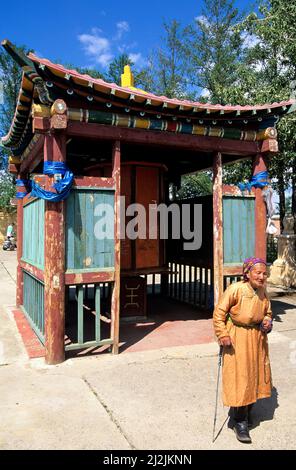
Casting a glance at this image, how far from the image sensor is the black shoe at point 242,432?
11.0ft

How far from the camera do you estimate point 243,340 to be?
346 centimetres

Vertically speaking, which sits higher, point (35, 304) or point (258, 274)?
point (258, 274)

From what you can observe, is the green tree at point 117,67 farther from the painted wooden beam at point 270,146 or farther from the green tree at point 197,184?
the painted wooden beam at point 270,146

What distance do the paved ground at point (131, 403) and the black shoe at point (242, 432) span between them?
5 cm

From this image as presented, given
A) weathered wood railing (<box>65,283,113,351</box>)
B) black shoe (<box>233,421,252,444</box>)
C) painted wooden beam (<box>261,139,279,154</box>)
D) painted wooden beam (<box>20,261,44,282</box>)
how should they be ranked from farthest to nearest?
painted wooden beam (<box>261,139,279,154</box>) < painted wooden beam (<box>20,261,44,282</box>) < weathered wood railing (<box>65,283,113,351</box>) < black shoe (<box>233,421,252,444</box>)

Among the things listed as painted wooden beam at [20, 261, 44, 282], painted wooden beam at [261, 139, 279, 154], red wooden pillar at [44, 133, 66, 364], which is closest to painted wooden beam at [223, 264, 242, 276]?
painted wooden beam at [261, 139, 279, 154]

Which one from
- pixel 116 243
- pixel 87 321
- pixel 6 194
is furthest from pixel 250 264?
pixel 6 194

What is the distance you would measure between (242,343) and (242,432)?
757mm

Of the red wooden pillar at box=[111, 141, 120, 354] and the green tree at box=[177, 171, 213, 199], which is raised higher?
the green tree at box=[177, 171, 213, 199]

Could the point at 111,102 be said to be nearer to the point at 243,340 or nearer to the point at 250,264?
the point at 250,264

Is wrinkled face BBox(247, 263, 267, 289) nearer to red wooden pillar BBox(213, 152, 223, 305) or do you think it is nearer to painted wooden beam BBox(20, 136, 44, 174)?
red wooden pillar BBox(213, 152, 223, 305)

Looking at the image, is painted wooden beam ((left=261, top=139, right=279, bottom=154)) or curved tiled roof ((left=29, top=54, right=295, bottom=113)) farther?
painted wooden beam ((left=261, top=139, right=279, bottom=154))

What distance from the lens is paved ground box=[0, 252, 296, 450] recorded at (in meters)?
3.40

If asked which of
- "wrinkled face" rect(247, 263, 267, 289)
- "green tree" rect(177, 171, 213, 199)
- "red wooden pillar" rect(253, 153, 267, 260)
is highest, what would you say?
"green tree" rect(177, 171, 213, 199)
